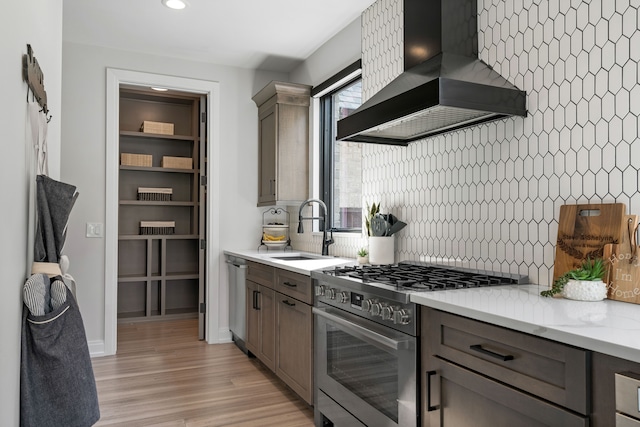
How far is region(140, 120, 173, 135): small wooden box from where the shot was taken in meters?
5.23

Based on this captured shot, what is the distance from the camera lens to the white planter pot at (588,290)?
5.09 ft

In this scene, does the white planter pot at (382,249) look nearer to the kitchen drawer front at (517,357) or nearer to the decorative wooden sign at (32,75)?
the kitchen drawer front at (517,357)

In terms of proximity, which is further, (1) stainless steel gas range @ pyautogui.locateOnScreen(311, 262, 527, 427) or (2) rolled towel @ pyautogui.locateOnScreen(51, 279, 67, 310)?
(1) stainless steel gas range @ pyautogui.locateOnScreen(311, 262, 527, 427)

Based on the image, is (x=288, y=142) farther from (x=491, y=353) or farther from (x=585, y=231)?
(x=491, y=353)

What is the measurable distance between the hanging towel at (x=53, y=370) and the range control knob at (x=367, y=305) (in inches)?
43.3

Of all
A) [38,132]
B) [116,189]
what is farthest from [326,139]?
[38,132]

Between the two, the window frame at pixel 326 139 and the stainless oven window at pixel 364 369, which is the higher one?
the window frame at pixel 326 139

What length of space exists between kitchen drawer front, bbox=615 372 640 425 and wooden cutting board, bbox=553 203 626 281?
2.32 feet

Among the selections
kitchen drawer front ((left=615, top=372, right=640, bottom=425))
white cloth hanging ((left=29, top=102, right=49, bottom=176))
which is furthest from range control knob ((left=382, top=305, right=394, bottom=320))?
white cloth hanging ((left=29, top=102, right=49, bottom=176))

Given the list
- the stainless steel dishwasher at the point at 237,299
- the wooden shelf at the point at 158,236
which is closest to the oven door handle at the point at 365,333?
the stainless steel dishwasher at the point at 237,299

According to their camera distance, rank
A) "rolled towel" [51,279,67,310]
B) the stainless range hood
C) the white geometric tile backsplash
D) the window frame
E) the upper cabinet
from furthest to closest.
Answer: the upper cabinet, the window frame, the stainless range hood, the white geometric tile backsplash, "rolled towel" [51,279,67,310]

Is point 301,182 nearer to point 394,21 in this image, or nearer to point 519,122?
point 394,21

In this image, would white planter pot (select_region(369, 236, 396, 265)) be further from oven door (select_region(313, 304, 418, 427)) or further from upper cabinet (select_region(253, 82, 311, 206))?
upper cabinet (select_region(253, 82, 311, 206))

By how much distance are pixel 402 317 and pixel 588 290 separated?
2.09 feet
